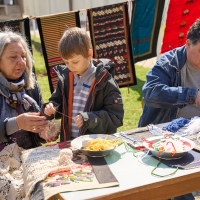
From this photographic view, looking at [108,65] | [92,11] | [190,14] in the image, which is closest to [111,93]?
[108,65]

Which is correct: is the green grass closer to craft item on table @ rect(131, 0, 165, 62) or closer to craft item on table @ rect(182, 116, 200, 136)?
craft item on table @ rect(131, 0, 165, 62)

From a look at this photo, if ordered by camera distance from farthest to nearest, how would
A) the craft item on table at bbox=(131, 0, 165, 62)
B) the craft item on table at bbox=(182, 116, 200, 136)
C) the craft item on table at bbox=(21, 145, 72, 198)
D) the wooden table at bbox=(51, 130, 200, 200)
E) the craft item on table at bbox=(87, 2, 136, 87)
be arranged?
the craft item on table at bbox=(131, 0, 165, 62) → the craft item on table at bbox=(87, 2, 136, 87) → the craft item on table at bbox=(182, 116, 200, 136) → the craft item on table at bbox=(21, 145, 72, 198) → the wooden table at bbox=(51, 130, 200, 200)

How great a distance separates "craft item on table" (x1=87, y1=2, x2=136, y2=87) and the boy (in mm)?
2123

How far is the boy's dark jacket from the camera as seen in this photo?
8.43ft

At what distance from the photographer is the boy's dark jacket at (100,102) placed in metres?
2.57

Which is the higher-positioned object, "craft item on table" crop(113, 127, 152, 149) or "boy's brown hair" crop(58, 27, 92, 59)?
"boy's brown hair" crop(58, 27, 92, 59)

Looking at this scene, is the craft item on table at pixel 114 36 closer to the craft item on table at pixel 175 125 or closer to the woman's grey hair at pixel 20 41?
the woman's grey hair at pixel 20 41

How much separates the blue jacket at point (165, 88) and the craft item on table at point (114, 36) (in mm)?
1946

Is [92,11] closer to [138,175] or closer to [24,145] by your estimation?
[24,145]

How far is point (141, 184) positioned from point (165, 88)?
1.25 meters

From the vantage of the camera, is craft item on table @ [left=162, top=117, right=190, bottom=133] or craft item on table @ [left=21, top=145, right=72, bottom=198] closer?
craft item on table @ [left=21, top=145, right=72, bottom=198]

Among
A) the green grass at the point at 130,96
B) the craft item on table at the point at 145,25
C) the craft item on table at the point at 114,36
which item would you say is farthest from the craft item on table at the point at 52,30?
the green grass at the point at 130,96

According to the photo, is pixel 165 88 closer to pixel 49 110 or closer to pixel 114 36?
pixel 49 110

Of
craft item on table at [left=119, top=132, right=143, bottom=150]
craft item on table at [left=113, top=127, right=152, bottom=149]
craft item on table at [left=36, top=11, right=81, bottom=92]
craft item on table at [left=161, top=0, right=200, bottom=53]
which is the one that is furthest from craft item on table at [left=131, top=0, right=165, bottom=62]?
craft item on table at [left=119, top=132, right=143, bottom=150]
